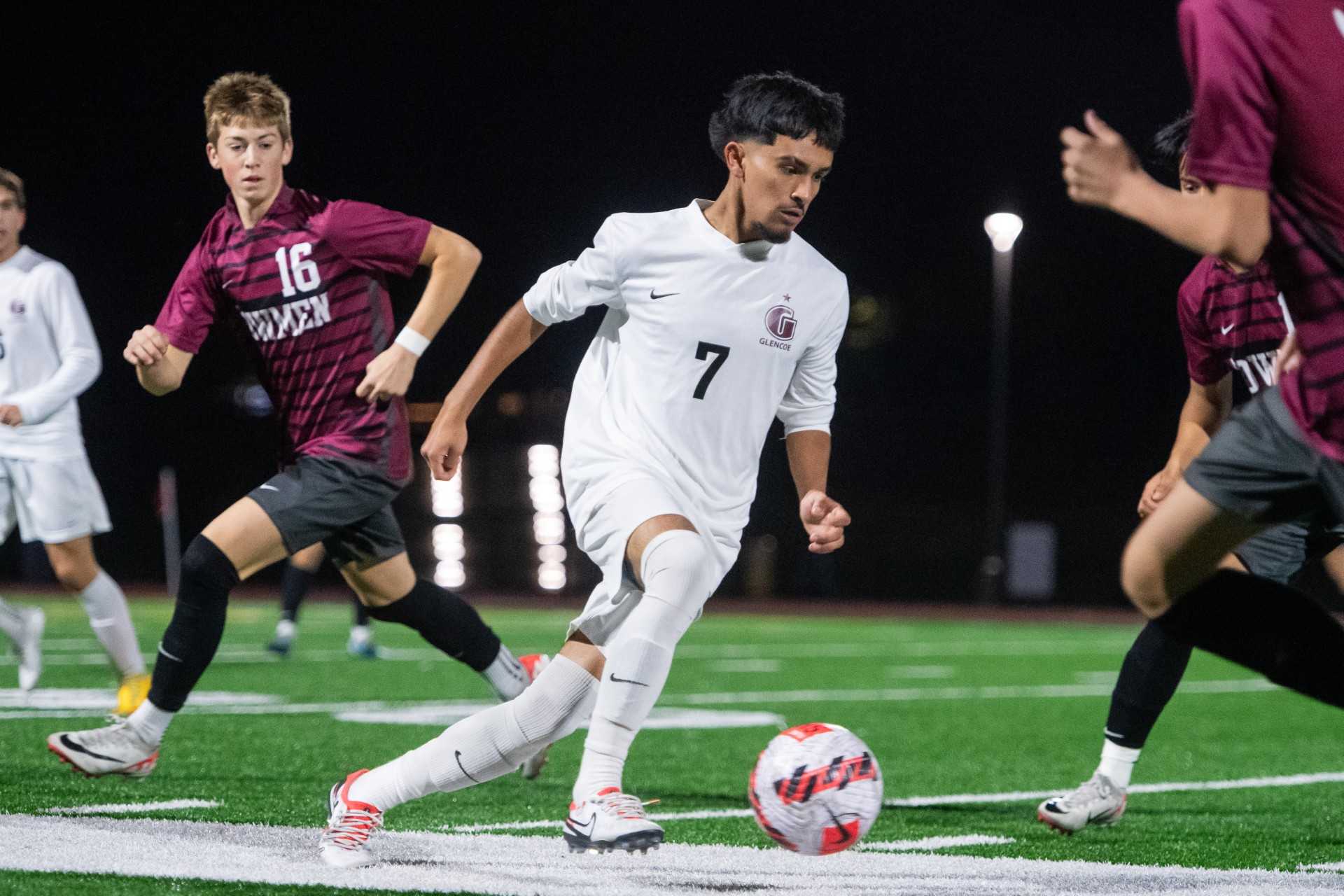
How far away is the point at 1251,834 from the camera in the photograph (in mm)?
5438

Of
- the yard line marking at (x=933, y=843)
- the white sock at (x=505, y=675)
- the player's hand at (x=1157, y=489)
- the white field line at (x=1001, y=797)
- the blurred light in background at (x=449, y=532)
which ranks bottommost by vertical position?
the blurred light in background at (x=449, y=532)

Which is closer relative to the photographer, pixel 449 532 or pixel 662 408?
pixel 662 408

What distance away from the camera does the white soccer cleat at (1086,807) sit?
5.35 m

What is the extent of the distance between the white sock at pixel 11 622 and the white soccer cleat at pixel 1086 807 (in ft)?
19.2

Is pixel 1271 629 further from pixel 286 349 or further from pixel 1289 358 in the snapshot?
pixel 286 349

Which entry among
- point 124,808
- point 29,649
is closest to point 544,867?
point 124,808

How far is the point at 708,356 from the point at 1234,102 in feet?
5.33

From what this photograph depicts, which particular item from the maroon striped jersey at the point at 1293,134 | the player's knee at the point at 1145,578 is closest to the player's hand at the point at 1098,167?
the maroon striped jersey at the point at 1293,134

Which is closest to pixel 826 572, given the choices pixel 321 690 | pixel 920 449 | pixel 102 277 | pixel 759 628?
pixel 920 449

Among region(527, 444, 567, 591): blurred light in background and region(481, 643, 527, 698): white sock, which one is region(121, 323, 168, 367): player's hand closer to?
region(481, 643, 527, 698): white sock

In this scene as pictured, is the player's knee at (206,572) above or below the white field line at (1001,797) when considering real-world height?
above

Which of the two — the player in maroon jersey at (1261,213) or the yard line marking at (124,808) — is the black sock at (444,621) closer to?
the yard line marking at (124,808)

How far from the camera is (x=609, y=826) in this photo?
4.01 meters

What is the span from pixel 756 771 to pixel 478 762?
67 centimetres
